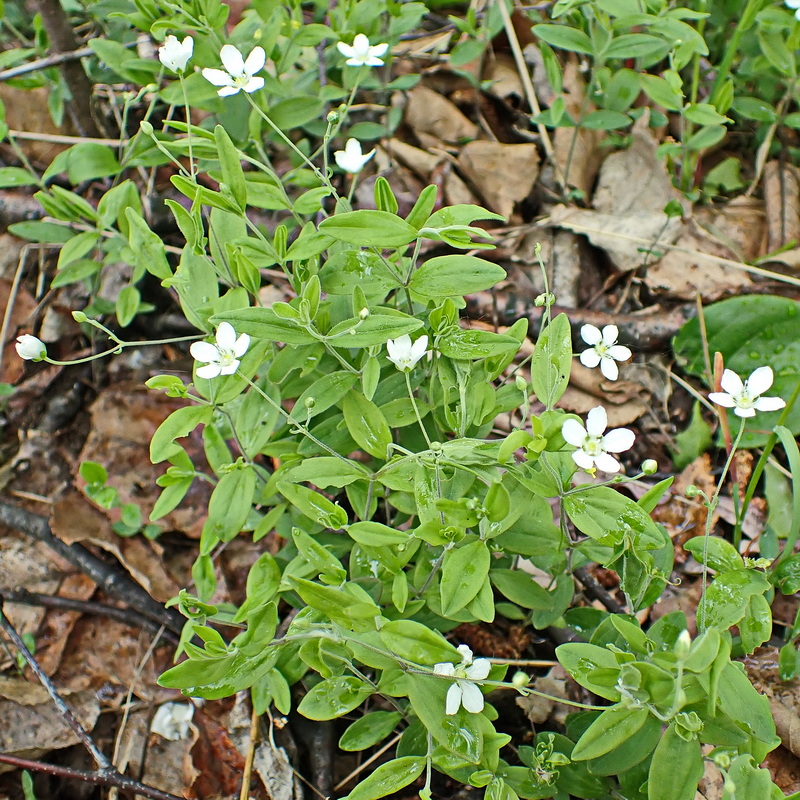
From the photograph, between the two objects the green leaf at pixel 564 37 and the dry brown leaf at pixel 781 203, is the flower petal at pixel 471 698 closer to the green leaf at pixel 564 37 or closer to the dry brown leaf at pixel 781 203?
the green leaf at pixel 564 37

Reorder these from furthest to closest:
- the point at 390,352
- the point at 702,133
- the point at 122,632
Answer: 1. the point at 702,133
2. the point at 122,632
3. the point at 390,352

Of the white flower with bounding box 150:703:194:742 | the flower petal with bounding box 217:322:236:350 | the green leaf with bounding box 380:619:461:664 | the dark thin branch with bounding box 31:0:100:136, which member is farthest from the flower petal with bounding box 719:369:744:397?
the dark thin branch with bounding box 31:0:100:136

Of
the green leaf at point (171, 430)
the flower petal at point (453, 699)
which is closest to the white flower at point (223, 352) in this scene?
the green leaf at point (171, 430)

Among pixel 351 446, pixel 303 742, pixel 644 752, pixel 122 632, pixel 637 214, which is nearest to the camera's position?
pixel 644 752

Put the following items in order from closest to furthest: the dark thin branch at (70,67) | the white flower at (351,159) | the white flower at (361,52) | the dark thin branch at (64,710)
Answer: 1. the white flower at (351,159)
2. the dark thin branch at (64,710)
3. the white flower at (361,52)
4. the dark thin branch at (70,67)

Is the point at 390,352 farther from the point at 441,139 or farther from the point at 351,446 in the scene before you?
the point at 441,139

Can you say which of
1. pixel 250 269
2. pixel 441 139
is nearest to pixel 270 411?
pixel 250 269

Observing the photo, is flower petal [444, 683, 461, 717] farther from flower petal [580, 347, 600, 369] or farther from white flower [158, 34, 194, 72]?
white flower [158, 34, 194, 72]
